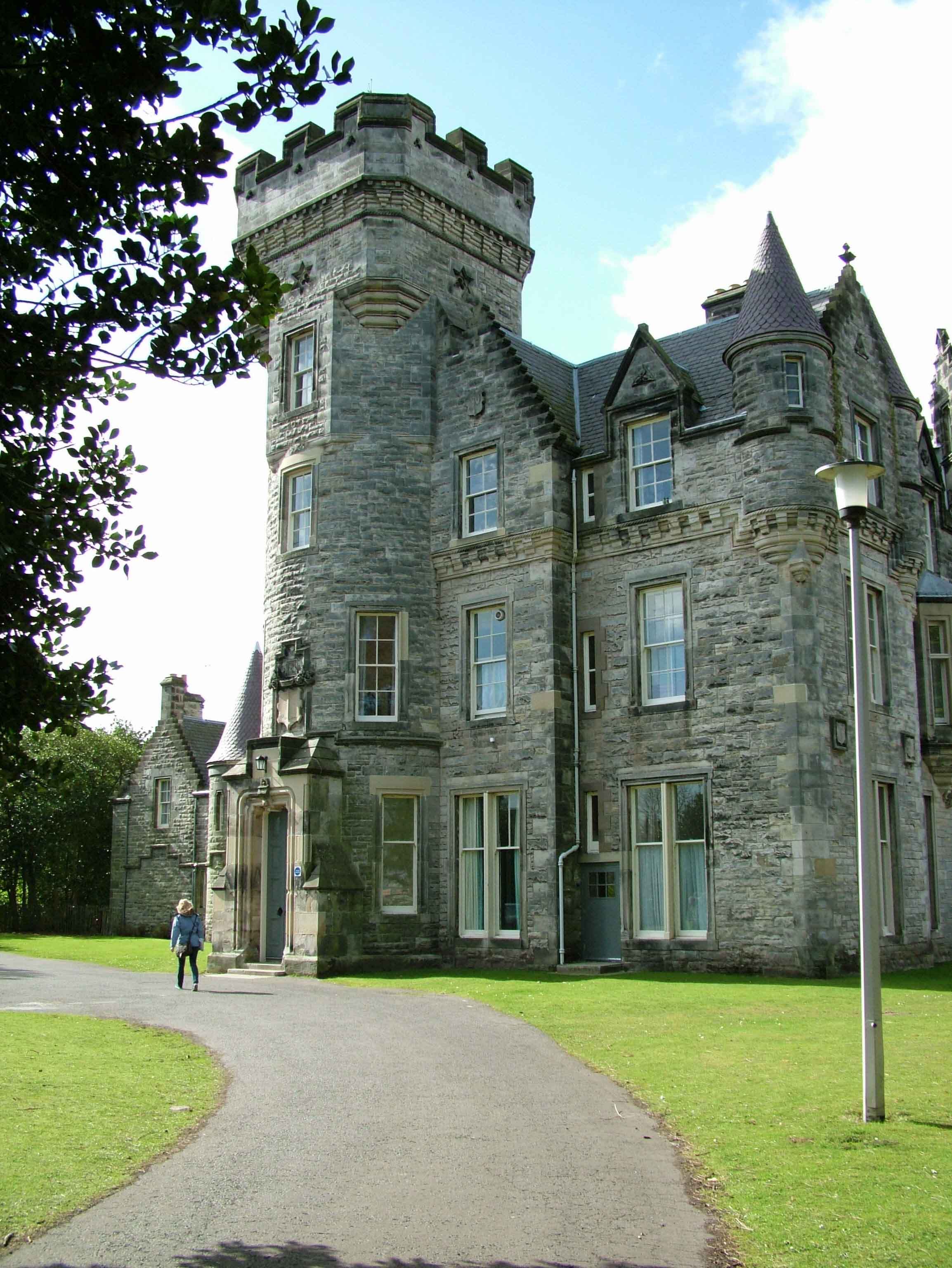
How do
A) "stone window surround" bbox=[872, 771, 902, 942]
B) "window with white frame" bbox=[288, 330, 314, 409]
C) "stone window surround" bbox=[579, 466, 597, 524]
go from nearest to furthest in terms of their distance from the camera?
"stone window surround" bbox=[872, 771, 902, 942] < "stone window surround" bbox=[579, 466, 597, 524] < "window with white frame" bbox=[288, 330, 314, 409]

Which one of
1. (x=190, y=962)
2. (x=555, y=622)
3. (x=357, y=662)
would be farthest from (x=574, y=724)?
(x=190, y=962)

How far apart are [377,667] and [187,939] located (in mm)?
7850

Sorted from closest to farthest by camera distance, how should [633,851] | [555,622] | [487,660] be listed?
[633,851] < [555,622] < [487,660]

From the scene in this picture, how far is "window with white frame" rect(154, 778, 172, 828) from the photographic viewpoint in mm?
44562

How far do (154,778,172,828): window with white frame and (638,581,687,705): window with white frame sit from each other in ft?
81.6

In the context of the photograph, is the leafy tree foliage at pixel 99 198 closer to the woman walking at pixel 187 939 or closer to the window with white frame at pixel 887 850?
the woman walking at pixel 187 939

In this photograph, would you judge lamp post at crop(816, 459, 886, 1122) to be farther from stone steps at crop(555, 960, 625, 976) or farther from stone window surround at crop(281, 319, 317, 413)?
stone window surround at crop(281, 319, 317, 413)

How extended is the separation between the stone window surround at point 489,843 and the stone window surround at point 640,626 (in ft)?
9.51

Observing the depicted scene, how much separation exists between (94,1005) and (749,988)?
33.0 feet

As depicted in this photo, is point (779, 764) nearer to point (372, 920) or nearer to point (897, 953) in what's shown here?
point (897, 953)

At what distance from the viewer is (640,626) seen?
2495 cm

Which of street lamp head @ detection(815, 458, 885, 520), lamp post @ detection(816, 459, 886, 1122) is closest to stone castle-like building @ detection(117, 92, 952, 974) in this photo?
lamp post @ detection(816, 459, 886, 1122)

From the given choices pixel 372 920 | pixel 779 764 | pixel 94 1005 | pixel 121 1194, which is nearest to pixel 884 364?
pixel 779 764

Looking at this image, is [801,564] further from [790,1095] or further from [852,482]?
[790,1095]
